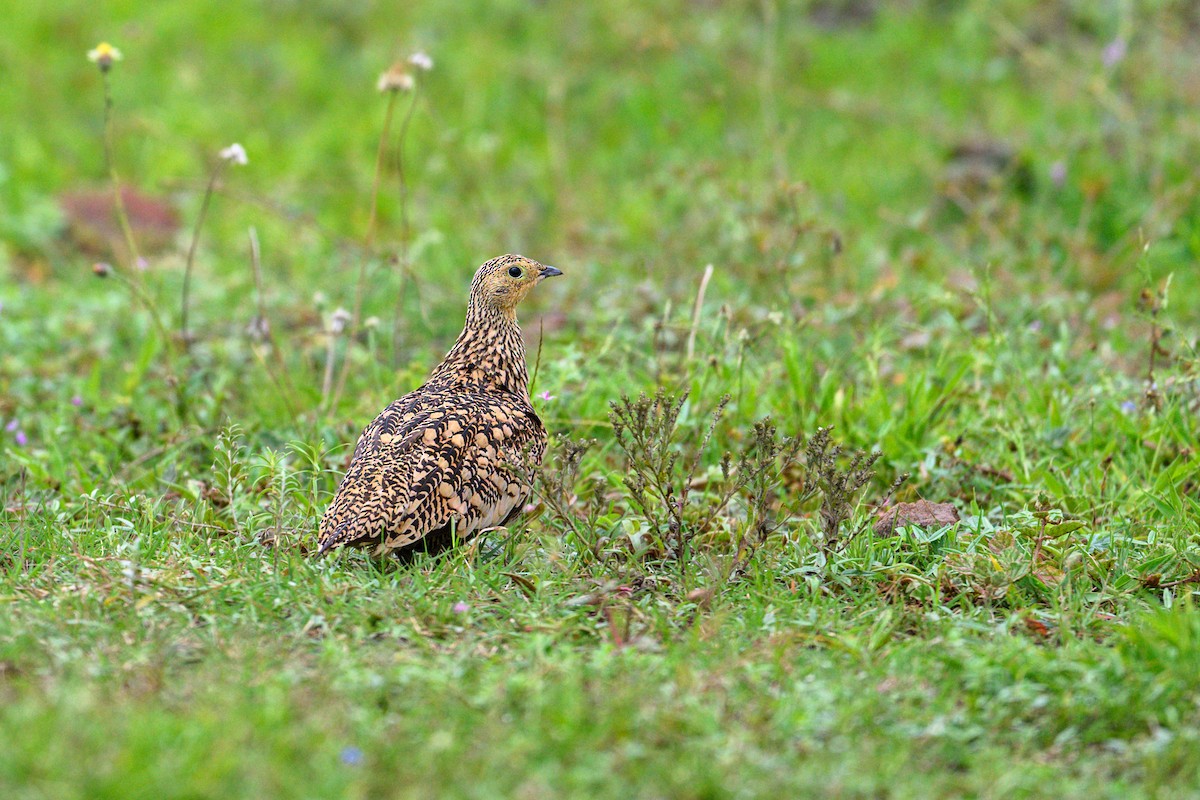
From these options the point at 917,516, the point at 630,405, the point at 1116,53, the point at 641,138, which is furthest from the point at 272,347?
the point at 1116,53

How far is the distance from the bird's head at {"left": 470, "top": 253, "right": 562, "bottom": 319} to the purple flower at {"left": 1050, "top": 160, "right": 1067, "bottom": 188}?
13.9 feet

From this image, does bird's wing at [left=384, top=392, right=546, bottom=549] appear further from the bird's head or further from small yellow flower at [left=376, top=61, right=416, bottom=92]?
small yellow flower at [left=376, top=61, right=416, bottom=92]

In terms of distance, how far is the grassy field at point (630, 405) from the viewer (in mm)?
3400

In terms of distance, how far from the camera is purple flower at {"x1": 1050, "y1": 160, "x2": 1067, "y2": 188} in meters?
8.37

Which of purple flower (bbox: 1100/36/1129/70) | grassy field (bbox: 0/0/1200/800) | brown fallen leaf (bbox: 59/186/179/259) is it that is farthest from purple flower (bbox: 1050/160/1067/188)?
brown fallen leaf (bbox: 59/186/179/259)

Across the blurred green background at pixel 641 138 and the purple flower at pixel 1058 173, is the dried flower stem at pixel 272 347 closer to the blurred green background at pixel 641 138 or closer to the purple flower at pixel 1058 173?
the blurred green background at pixel 641 138

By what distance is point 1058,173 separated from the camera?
8.40 metres

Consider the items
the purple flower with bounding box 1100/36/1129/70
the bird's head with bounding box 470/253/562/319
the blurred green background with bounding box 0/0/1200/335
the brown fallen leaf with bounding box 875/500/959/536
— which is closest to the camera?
the brown fallen leaf with bounding box 875/500/959/536

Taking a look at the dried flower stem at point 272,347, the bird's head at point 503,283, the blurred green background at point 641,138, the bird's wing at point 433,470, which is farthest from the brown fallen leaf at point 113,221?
the bird's wing at point 433,470

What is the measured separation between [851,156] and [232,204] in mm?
4472

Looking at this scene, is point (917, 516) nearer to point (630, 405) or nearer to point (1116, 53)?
point (630, 405)

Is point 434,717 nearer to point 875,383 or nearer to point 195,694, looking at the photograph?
point 195,694

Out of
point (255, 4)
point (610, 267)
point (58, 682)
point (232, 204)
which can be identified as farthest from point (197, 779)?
point (255, 4)

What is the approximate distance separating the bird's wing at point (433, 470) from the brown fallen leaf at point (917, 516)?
1.21 m
